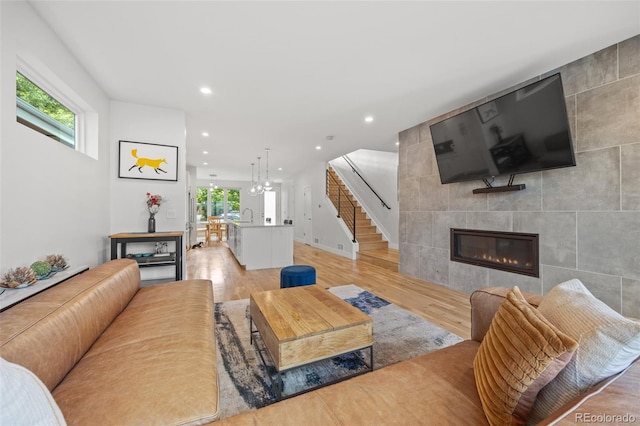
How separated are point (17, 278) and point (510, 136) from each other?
13.6 ft

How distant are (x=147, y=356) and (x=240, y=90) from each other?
9.06ft

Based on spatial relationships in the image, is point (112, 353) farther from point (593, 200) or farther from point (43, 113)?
point (593, 200)

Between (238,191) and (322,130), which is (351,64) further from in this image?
(238,191)

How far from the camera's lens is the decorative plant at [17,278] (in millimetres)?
1459

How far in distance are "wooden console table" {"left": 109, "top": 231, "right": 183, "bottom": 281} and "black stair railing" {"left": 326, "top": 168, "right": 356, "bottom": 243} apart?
378 centimetres

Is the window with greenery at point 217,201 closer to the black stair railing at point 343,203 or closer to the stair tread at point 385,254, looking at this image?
the black stair railing at point 343,203

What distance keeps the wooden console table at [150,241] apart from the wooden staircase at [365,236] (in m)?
3.53

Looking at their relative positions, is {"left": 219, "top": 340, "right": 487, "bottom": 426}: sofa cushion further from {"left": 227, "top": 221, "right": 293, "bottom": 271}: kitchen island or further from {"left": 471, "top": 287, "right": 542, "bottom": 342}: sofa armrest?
{"left": 227, "top": 221, "right": 293, "bottom": 271}: kitchen island

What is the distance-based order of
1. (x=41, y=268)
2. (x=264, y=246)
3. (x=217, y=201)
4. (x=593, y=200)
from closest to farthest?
(x=41, y=268) < (x=593, y=200) < (x=264, y=246) < (x=217, y=201)

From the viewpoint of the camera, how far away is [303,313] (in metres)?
1.74

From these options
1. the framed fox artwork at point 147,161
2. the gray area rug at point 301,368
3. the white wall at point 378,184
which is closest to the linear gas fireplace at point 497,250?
the gray area rug at point 301,368

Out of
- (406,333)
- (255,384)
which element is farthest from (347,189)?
(255,384)

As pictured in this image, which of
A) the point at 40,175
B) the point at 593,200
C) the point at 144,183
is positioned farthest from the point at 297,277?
the point at 593,200

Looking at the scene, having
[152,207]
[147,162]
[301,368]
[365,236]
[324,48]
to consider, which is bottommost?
[301,368]
